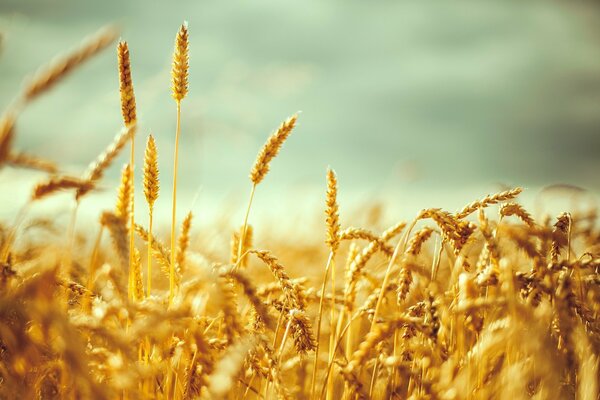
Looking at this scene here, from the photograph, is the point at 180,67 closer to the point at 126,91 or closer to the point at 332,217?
the point at 126,91

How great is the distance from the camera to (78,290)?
5.29 ft

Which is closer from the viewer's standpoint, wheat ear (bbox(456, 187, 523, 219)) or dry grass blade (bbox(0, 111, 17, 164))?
dry grass blade (bbox(0, 111, 17, 164))

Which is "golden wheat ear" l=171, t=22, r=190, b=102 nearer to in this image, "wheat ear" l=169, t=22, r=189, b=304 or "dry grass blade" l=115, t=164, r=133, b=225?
"wheat ear" l=169, t=22, r=189, b=304

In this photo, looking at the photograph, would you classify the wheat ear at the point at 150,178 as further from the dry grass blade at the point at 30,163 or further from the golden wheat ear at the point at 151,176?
the dry grass blade at the point at 30,163

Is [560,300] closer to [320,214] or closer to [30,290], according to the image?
[30,290]

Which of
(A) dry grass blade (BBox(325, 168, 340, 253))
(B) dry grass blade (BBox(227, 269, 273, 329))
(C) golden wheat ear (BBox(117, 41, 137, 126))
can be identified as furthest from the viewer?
(A) dry grass blade (BBox(325, 168, 340, 253))

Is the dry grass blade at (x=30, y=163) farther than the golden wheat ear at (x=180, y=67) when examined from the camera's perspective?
No

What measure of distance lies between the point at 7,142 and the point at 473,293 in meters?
1.34

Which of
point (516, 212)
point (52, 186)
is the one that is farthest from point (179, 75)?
point (516, 212)

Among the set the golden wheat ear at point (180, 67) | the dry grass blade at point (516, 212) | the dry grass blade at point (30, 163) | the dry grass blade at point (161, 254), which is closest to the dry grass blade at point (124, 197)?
the dry grass blade at point (161, 254)

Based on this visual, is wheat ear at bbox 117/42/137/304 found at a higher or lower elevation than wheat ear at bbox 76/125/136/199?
higher

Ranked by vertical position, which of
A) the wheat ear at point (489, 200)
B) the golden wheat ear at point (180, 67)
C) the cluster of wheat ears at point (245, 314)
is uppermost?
the golden wheat ear at point (180, 67)

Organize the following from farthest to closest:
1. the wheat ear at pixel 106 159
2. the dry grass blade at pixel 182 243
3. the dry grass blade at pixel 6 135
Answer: the dry grass blade at pixel 182 243 → the wheat ear at pixel 106 159 → the dry grass blade at pixel 6 135

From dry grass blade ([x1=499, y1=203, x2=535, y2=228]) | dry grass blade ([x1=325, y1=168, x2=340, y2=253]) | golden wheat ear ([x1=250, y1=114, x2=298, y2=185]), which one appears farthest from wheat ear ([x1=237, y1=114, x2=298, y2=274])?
dry grass blade ([x1=499, y1=203, x2=535, y2=228])
